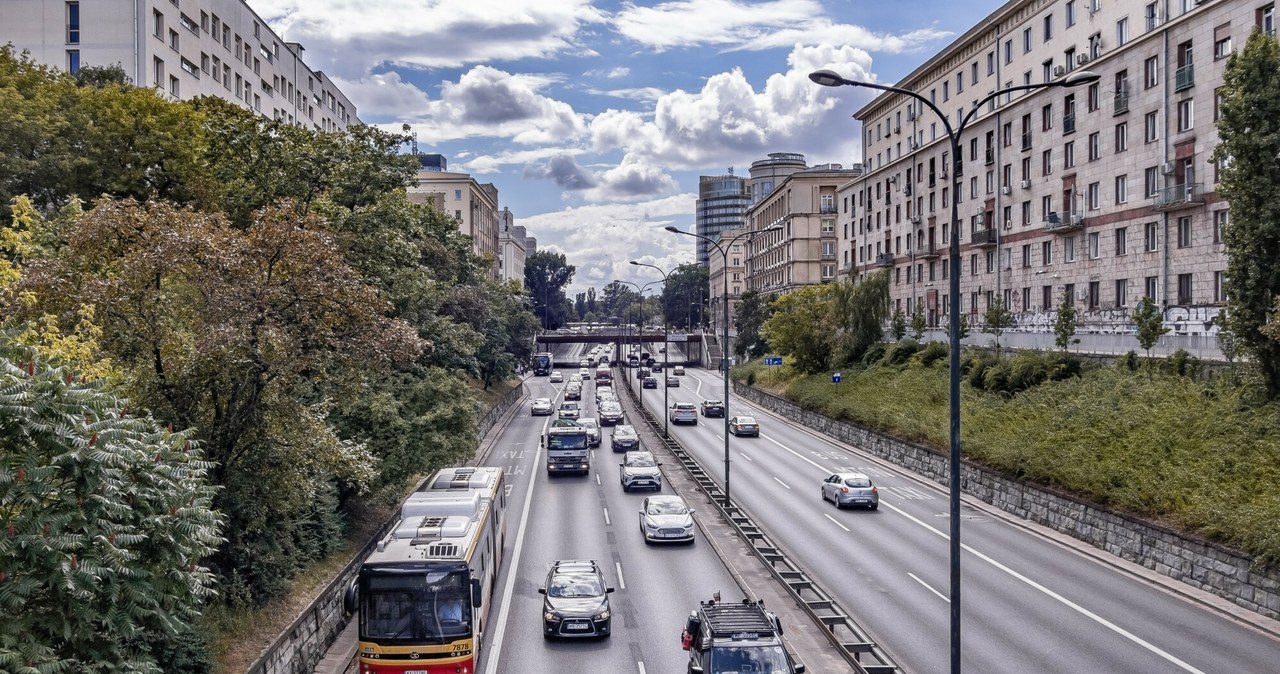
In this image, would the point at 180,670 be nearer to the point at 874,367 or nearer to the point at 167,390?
the point at 167,390

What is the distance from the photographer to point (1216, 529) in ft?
81.3

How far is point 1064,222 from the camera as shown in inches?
2147

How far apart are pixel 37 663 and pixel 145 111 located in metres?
32.4

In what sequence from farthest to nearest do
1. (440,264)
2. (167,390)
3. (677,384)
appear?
(677,384), (440,264), (167,390)

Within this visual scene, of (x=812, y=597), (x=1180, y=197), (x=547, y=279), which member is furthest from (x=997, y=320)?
(x=547, y=279)

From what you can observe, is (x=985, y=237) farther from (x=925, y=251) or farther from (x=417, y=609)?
(x=417, y=609)

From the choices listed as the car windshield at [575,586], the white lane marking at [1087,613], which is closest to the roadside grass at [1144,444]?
the white lane marking at [1087,613]

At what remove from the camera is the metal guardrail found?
19516 mm

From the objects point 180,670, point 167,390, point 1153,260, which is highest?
point 1153,260

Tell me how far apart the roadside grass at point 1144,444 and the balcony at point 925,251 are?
79.6 feet

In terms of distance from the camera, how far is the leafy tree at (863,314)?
70.5 meters

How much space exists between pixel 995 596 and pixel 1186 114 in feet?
96.7

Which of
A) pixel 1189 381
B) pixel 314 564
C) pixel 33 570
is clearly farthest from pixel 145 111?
pixel 1189 381

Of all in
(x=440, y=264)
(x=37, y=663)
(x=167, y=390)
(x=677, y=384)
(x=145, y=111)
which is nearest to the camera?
(x=37, y=663)
